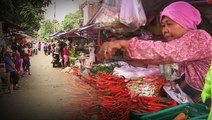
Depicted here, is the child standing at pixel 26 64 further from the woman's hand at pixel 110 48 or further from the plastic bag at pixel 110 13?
the woman's hand at pixel 110 48

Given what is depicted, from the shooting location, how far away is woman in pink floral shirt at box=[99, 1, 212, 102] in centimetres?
132

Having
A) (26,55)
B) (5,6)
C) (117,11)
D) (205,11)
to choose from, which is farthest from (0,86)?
(205,11)

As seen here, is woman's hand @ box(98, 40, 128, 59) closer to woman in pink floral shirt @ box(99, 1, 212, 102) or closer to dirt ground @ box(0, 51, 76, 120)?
woman in pink floral shirt @ box(99, 1, 212, 102)

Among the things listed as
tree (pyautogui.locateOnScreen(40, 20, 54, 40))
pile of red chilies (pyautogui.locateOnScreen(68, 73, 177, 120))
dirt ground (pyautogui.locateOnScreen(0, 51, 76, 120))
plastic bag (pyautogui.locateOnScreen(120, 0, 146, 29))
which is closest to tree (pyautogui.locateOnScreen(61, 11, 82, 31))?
tree (pyautogui.locateOnScreen(40, 20, 54, 40))

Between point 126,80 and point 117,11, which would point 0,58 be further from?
point 126,80

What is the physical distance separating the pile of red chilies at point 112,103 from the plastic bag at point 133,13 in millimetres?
952

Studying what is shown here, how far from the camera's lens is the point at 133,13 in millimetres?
2578

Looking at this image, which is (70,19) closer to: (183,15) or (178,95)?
(178,95)

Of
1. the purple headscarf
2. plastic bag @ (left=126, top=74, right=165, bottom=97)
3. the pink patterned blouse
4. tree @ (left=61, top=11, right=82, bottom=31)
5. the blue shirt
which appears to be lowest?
the blue shirt

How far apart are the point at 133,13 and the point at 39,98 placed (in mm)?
3249

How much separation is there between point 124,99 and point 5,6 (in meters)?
2.68

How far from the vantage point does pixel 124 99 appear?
166 centimetres

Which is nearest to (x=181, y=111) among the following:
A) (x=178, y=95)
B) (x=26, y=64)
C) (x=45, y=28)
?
(x=178, y=95)

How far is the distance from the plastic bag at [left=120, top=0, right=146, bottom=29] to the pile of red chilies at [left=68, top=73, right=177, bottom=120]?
3.12ft
